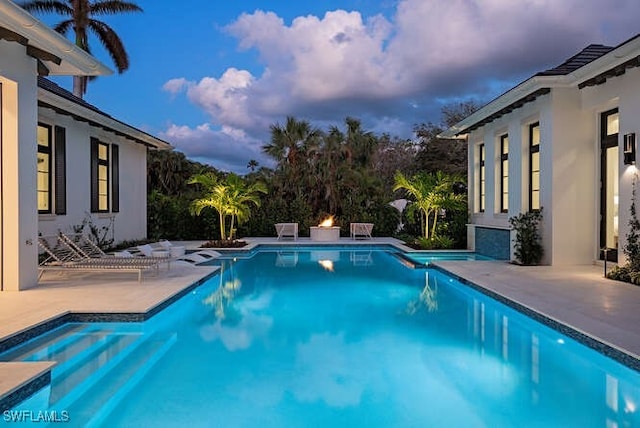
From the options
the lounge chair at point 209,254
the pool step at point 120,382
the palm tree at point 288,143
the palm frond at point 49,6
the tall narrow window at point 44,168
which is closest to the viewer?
the pool step at point 120,382

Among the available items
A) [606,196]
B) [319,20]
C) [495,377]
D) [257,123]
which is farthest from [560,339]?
[257,123]

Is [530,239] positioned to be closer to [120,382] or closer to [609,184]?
[609,184]

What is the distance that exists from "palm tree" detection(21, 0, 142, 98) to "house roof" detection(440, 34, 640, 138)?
1842 centimetres

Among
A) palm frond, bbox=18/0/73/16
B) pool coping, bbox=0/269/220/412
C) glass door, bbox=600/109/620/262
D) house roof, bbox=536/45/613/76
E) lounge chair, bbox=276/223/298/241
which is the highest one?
palm frond, bbox=18/0/73/16

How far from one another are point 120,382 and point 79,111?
865 cm

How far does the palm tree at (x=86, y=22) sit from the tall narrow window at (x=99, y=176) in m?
10.4

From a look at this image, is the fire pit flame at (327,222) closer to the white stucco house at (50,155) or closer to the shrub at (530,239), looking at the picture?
the white stucco house at (50,155)

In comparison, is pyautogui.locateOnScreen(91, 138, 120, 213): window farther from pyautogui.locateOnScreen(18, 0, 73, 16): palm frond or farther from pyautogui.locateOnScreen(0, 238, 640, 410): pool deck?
pyautogui.locateOnScreen(18, 0, 73, 16): palm frond

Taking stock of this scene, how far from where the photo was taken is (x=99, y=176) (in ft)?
46.7

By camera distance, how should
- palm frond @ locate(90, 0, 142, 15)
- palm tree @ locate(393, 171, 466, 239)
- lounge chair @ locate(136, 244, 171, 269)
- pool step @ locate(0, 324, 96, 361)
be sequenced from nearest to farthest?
pool step @ locate(0, 324, 96, 361) → lounge chair @ locate(136, 244, 171, 269) → palm tree @ locate(393, 171, 466, 239) → palm frond @ locate(90, 0, 142, 15)

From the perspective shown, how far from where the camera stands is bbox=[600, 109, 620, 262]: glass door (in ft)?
33.8

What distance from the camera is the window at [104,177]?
44.5ft

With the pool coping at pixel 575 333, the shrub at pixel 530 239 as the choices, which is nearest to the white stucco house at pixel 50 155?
the pool coping at pixel 575 333

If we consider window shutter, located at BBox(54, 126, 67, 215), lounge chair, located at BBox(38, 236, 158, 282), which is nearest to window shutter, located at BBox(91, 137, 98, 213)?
window shutter, located at BBox(54, 126, 67, 215)
